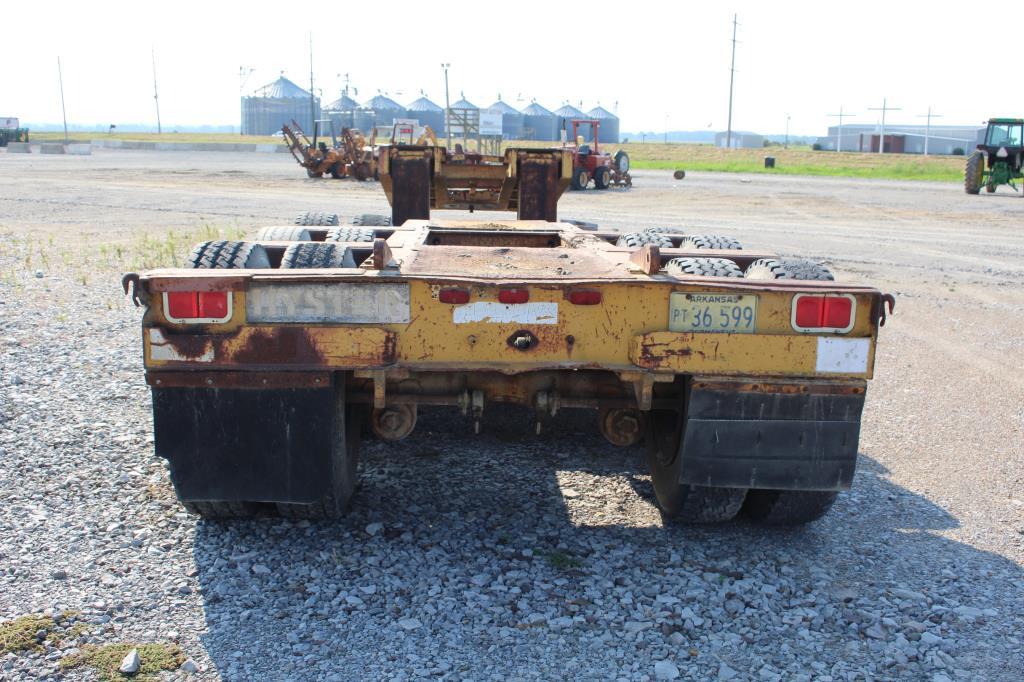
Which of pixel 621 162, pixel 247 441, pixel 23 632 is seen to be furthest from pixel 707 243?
pixel 621 162

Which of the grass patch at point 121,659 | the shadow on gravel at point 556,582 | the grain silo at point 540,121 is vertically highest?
the grain silo at point 540,121

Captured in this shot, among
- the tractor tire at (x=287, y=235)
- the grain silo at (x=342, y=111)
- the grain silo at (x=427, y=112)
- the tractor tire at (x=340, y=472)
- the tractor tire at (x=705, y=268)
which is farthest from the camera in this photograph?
the grain silo at (x=427, y=112)

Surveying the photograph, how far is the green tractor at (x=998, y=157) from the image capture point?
30641 millimetres

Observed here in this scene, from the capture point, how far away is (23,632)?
3230mm

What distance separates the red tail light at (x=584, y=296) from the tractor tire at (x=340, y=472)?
96 centimetres

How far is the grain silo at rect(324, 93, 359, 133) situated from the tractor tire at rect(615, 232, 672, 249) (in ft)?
281

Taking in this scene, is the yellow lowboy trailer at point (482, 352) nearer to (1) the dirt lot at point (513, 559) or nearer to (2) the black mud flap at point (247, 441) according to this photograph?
(2) the black mud flap at point (247, 441)

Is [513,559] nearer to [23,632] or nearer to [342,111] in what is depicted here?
[23,632]

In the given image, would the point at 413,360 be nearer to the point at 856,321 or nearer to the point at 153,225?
the point at 856,321

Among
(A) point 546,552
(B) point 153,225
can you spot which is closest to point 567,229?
(A) point 546,552

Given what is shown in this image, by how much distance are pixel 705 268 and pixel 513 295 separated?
1.01 m

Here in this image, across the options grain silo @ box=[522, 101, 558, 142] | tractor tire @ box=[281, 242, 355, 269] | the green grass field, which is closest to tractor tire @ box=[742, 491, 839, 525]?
tractor tire @ box=[281, 242, 355, 269]

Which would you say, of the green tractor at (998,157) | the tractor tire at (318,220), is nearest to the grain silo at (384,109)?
the green tractor at (998,157)

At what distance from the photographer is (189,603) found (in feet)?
11.5
